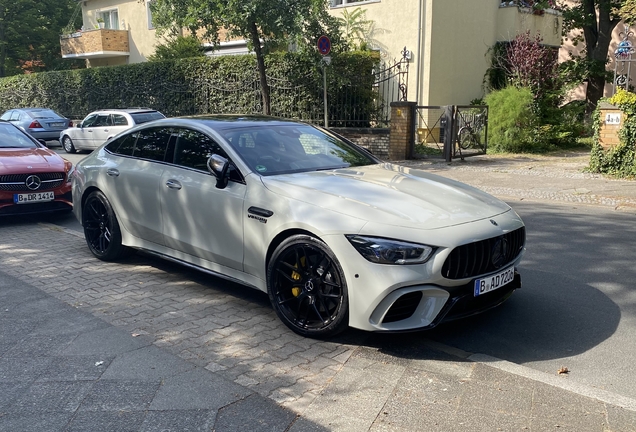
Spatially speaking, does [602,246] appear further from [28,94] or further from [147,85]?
[28,94]

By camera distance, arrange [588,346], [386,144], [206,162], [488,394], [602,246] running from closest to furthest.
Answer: [488,394] → [588,346] → [206,162] → [602,246] → [386,144]

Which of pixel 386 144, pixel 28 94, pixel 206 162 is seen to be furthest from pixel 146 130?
pixel 28 94

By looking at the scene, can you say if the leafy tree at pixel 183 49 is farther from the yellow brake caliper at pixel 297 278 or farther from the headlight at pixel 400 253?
the headlight at pixel 400 253

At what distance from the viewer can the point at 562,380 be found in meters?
3.81

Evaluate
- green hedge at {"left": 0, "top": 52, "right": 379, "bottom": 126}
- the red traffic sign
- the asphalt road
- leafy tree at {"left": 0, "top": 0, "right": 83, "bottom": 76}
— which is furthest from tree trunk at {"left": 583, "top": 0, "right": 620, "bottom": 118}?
leafy tree at {"left": 0, "top": 0, "right": 83, "bottom": 76}

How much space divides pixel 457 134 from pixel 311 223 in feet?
39.5

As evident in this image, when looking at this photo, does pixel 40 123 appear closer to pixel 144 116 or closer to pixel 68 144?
pixel 68 144

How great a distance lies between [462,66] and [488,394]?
775 inches

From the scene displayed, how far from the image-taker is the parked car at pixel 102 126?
60.5 ft

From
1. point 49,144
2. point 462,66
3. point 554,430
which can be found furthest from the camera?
point 49,144

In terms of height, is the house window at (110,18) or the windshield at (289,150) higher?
the house window at (110,18)

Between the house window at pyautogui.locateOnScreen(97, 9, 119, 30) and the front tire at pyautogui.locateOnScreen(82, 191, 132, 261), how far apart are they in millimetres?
31545

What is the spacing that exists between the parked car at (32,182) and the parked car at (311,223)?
2750 millimetres

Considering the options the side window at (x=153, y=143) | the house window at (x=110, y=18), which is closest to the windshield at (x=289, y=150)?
the side window at (x=153, y=143)
